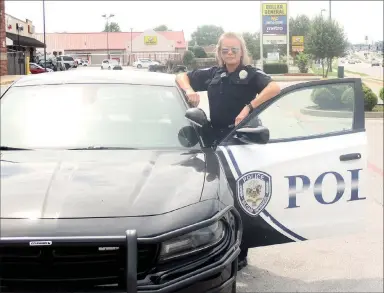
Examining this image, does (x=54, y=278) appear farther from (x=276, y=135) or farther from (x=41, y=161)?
(x=276, y=135)

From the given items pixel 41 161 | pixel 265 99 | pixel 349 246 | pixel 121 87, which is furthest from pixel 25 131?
pixel 349 246

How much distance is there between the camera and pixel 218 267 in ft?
7.54

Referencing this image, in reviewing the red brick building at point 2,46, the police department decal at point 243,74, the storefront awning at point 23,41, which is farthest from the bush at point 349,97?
the storefront awning at point 23,41

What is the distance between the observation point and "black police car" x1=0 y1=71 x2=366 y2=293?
85.4 inches

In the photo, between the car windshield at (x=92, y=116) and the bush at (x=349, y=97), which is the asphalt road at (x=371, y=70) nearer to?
the bush at (x=349, y=97)

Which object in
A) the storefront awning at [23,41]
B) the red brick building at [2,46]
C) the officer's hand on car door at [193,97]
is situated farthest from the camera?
the storefront awning at [23,41]

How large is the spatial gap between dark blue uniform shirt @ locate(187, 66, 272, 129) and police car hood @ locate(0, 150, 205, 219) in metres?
1.06

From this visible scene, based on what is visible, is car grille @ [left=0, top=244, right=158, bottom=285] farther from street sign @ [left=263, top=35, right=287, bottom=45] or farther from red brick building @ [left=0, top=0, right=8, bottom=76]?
street sign @ [left=263, top=35, right=287, bottom=45]

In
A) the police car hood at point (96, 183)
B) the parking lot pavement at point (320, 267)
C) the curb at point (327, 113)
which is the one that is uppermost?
the curb at point (327, 113)

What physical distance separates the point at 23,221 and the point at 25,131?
1.30 meters

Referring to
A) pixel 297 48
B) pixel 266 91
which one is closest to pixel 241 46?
pixel 266 91

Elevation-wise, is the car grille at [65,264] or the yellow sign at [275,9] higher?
the yellow sign at [275,9]

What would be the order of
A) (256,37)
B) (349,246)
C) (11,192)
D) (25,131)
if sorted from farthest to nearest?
(256,37), (349,246), (25,131), (11,192)

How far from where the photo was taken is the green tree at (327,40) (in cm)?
4269
